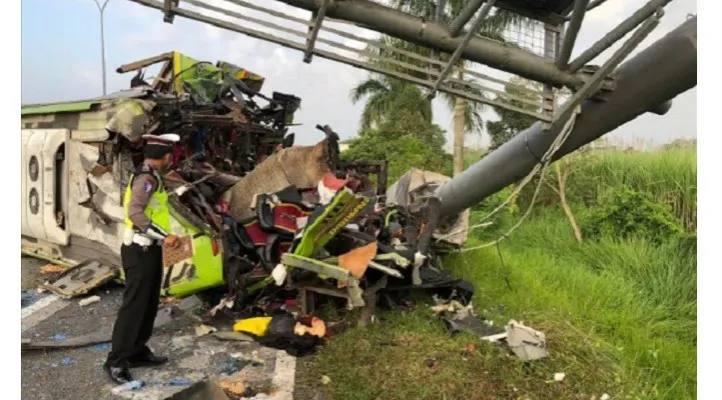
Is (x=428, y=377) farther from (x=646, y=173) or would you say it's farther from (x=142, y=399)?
(x=646, y=173)

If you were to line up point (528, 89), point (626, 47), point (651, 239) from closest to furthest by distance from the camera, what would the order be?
1. point (626, 47)
2. point (528, 89)
3. point (651, 239)

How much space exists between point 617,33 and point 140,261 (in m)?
4.25

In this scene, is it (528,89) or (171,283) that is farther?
(171,283)

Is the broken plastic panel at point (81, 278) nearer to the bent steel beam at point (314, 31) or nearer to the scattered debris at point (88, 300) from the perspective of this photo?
the scattered debris at point (88, 300)

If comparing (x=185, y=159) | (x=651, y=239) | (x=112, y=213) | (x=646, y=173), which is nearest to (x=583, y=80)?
(x=185, y=159)

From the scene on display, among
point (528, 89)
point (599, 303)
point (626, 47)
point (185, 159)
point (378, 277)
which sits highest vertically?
point (626, 47)

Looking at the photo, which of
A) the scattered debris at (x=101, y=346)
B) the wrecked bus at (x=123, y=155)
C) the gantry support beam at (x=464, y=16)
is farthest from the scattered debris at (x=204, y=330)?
the gantry support beam at (x=464, y=16)

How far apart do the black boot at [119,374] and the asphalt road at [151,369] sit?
0.19 ft

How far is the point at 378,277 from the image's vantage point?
6.10 metres

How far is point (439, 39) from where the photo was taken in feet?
14.6

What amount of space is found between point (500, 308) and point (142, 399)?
13.8ft

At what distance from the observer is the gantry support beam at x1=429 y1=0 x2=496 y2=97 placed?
4.18 m

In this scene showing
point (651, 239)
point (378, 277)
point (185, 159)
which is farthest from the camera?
point (651, 239)

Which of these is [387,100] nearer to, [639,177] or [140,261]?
[639,177]
